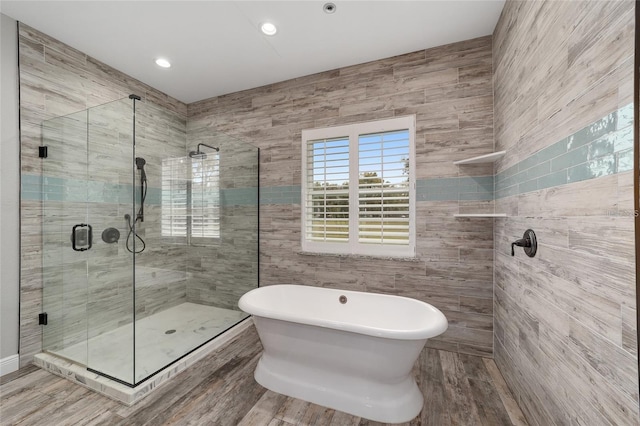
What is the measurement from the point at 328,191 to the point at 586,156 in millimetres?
1956

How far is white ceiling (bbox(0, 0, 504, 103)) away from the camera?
1.91 m

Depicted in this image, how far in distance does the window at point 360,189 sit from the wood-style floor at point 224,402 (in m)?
1.07

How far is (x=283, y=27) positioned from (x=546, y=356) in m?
2.78

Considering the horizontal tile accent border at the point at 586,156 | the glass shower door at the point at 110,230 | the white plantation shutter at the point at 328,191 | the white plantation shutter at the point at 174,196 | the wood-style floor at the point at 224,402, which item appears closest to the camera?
the horizontal tile accent border at the point at 586,156

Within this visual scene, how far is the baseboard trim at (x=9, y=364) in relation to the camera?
6.37 feet

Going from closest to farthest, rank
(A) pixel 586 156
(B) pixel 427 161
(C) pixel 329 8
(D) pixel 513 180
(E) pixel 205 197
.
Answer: (A) pixel 586 156
(D) pixel 513 180
(C) pixel 329 8
(B) pixel 427 161
(E) pixel 205 197

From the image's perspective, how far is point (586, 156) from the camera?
1.03 metres

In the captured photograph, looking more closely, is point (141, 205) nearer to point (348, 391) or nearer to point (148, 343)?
point (148, 343)

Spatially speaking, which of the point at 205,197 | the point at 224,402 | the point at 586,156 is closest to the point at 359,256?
the point at 224,402

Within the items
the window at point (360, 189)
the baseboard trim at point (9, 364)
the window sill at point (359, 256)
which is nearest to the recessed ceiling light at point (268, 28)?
the window at point (360, 189)

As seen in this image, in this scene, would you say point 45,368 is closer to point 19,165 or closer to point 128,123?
point 19,165

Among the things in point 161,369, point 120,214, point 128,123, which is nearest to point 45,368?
point 161,369

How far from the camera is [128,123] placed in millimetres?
1982

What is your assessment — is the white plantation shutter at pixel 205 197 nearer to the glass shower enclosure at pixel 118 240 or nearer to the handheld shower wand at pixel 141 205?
the glass shower enclosure at pixel 118 240
